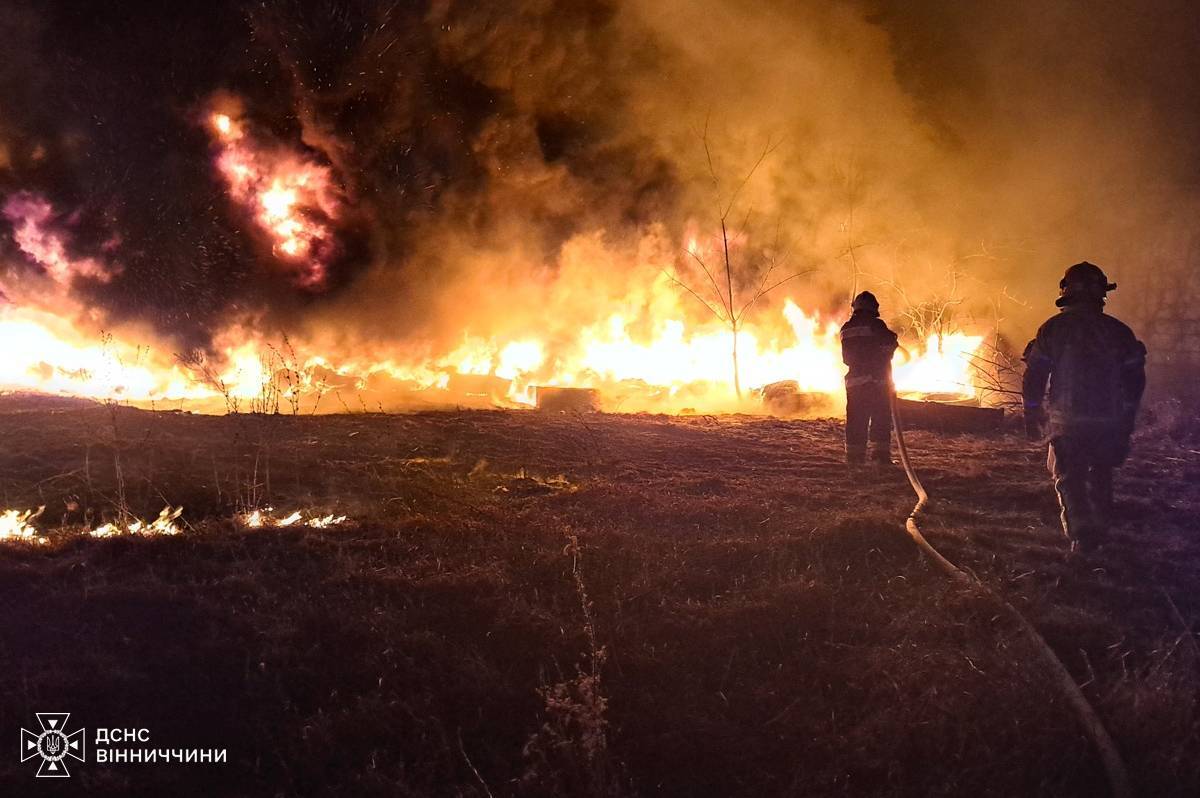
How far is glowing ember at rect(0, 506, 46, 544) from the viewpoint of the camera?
6.10 metres

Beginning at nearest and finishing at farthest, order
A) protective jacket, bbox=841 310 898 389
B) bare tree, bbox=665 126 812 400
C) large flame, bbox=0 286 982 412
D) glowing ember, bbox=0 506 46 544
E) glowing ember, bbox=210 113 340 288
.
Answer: glowing ember, bbox=0 506 46 544 → protective jacket, bbox=841 310 898 389 → large flame, bbox=0 286 982 412 → glowing ember, bbox=210 113 340 288 → bare tree, bbox=665 126 812 400

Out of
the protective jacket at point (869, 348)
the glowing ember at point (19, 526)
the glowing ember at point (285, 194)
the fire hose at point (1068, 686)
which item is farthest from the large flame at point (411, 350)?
the fire hose at point (1068, 686)

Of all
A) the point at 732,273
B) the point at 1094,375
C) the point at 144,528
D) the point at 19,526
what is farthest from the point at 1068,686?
Result: the point at 732,273

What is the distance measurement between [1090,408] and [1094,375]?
30cm

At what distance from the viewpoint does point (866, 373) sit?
954cm

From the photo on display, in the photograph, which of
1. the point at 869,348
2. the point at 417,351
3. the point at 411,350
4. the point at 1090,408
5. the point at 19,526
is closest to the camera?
the point at 1090,408

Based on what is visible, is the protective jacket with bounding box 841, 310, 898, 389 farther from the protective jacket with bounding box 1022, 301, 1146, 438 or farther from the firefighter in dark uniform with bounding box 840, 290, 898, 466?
the protective jacket with bounding box 1022, 301, 1146, 438

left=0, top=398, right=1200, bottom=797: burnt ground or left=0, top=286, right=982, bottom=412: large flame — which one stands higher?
left=0, top=286, right=982, bottom=412: large flame

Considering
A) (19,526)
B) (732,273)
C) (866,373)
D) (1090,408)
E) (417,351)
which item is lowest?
(19,526)

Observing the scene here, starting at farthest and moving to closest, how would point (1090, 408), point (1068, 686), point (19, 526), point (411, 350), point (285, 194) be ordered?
point (411, 350), point (285, 194), point (19, 526), point (1090, 408), point (1068, 686)

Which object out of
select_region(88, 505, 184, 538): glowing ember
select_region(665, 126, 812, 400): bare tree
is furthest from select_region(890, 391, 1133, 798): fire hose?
select_region(665, 126, 812, 400): bare tree

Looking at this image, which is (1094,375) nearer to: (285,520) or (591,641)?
(591,641)

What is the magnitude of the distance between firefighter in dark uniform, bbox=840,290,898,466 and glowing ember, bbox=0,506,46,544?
9.00 m

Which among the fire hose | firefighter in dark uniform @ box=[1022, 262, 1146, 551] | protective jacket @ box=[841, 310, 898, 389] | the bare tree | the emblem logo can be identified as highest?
the bare tree
